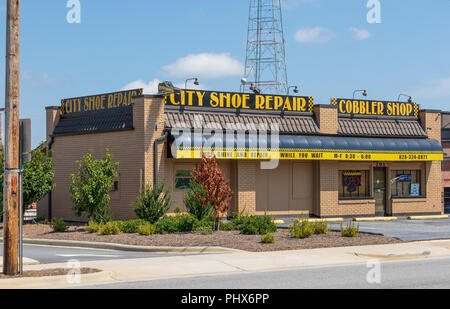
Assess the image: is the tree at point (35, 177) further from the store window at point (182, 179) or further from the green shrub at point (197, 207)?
the green shrub at point (197, 207)

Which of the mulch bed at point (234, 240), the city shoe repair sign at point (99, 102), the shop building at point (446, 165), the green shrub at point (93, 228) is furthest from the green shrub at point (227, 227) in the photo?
the shop building at point (446, 165)

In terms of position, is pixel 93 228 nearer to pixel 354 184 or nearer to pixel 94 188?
pixel 94 188

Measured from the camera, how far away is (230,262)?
1650cm

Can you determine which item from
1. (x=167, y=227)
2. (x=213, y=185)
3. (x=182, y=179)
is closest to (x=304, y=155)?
(x=182, y=179)

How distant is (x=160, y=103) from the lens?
1081 inches

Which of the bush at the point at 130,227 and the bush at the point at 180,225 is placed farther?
the bush at the point at 130,227

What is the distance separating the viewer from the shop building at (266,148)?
2769 cm

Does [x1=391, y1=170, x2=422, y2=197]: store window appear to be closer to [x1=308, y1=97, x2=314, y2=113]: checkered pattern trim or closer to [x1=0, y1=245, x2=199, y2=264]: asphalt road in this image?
[x1=308, y1=97, x2=314, y2=113]: checkered pattern trim

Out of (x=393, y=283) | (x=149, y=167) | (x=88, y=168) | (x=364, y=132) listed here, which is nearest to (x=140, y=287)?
(x=393, y=283)

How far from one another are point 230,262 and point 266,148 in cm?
1319

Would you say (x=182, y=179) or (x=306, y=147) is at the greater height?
(x=306, y=147)

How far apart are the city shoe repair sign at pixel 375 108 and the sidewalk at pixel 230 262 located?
1310 centimetres
